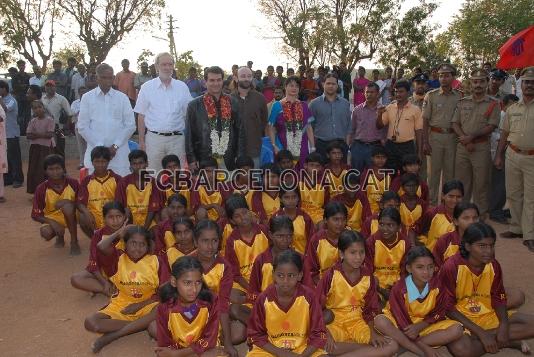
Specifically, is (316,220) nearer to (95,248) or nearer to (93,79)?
(95,248)

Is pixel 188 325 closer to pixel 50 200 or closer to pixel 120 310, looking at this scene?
pixel 120 310

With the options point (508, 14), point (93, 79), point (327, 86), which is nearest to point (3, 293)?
point (327, 86)

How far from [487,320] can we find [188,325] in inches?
85.8

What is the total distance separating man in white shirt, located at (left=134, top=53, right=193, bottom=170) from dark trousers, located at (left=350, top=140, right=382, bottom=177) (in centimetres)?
218

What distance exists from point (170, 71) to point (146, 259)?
2703 millimetres

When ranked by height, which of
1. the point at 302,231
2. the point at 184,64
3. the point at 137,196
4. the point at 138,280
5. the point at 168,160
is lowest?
the point at 138,280

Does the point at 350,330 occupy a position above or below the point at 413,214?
below

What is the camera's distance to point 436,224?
5.18 metres

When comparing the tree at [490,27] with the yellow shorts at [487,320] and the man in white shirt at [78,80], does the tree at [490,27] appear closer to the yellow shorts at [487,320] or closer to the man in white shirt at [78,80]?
the man in white shirt at [78,80]

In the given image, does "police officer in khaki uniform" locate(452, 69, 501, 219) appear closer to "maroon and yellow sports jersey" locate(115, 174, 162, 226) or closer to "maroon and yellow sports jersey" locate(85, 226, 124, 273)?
"maroon and yellow sports jersey" locate(115, 174, 162, 226)

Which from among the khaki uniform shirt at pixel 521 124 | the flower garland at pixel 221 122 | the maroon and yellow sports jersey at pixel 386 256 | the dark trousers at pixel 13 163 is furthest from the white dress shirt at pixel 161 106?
the dark trousers at pixel 13 163

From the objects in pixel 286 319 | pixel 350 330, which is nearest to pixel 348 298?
pixel 350 330

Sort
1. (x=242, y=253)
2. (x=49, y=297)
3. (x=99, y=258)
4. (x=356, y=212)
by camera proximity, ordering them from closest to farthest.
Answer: (x=242, y=253)
(x=99, y=258)
(x=49, y=297)
(x=356, y=212)

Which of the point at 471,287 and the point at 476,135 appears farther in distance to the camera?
the point at 476,135
